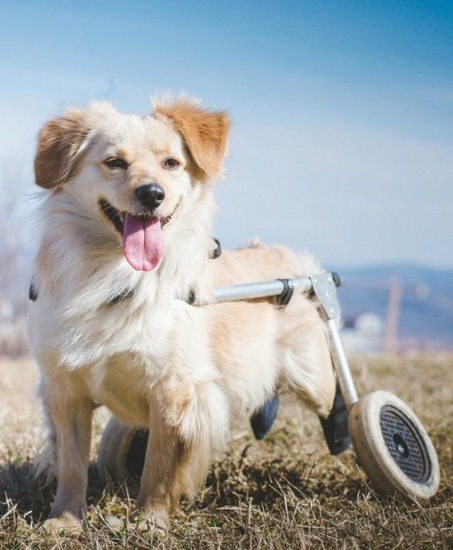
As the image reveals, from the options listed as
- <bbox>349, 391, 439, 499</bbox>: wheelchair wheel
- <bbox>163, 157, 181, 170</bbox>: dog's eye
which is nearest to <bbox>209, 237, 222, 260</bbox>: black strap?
<bbox>163, 157, 181, 170</bbox>: dog's eye

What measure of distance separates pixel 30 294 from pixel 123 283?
53 cm

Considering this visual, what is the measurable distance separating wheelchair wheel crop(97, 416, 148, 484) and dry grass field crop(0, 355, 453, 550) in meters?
0.12

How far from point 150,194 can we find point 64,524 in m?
1.52

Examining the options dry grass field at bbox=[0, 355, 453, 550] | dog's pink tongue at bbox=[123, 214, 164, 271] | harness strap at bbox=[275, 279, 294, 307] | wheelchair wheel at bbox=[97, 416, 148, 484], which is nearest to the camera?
dry grass field at bbox=[0, 355, 453, 550]

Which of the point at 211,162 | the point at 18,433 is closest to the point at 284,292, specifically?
the point at 211,162

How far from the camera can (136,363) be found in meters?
3.30

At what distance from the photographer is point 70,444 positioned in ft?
11.5

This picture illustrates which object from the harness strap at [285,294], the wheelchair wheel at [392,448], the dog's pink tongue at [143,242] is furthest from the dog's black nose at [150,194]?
the wheelchair wheel at [392,448]

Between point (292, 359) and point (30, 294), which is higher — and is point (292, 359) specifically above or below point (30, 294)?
below

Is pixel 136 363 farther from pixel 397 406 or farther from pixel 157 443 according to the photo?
pixel 397 406

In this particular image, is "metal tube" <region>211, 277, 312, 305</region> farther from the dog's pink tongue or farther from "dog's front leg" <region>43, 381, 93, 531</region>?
"dog's front leg" <region>43, 381, 93, 531</region>

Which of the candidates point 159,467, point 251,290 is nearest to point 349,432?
point 251,290

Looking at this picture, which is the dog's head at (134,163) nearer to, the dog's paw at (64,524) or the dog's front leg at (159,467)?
the dog's front leg at (159,467)

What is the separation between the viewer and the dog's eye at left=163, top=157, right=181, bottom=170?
139 inches
